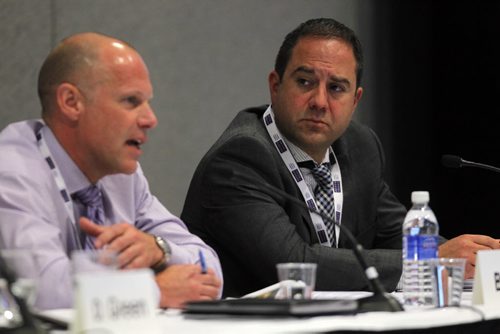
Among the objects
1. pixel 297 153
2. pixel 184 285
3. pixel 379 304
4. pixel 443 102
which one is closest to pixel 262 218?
pixel 297 153

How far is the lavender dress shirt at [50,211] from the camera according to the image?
2346mm

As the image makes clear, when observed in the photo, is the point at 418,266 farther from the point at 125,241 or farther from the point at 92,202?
the point at 92,202

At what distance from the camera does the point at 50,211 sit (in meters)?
2.53

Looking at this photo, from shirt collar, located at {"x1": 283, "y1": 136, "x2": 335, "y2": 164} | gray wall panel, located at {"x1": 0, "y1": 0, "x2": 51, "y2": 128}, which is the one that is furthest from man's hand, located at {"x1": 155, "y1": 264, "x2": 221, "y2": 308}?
gray wall panel, located at {"x1": 0, "y1": 0, "x2": 51, "y2": 128}

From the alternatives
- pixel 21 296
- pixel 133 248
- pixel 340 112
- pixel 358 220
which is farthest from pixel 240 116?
pixel 21 296

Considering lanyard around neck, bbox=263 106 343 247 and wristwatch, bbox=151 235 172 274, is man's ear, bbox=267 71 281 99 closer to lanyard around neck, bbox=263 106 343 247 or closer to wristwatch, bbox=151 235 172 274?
lanyard around neck, bbox=263 106 343 247

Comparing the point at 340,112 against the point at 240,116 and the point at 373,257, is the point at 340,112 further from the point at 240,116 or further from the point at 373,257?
the point at 373,257

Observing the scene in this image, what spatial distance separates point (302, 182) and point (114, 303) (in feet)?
5.63

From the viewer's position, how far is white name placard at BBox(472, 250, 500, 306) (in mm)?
2479

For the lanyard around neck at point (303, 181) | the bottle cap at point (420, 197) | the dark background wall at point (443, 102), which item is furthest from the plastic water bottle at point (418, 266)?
the dark background wall at point (443, 102)

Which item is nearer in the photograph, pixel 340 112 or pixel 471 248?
pixel 471 248

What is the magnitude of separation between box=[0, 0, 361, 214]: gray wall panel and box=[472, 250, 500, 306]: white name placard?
221cm

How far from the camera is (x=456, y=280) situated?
237 cm

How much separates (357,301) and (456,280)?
320mm
